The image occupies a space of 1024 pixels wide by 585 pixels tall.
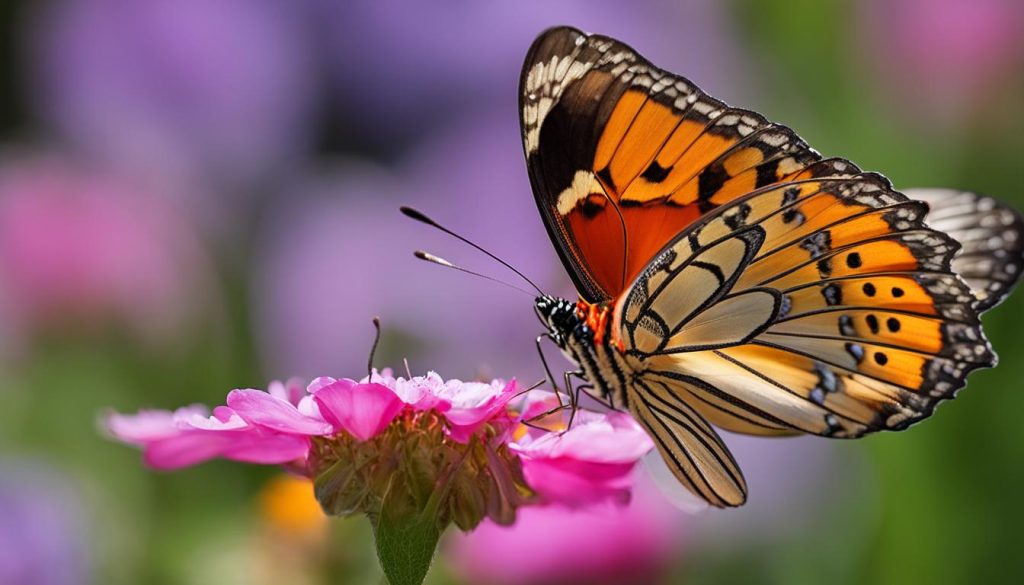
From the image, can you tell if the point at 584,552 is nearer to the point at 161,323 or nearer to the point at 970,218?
the point at 970,218

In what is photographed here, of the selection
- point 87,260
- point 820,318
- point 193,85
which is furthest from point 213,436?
point 193,85

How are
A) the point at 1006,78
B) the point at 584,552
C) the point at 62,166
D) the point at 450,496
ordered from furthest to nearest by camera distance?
the point at 62,166 < the point at 1006,78 < the point at 584,552 < the point at 450,496

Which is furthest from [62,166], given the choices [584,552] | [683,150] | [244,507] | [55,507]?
[683,150]

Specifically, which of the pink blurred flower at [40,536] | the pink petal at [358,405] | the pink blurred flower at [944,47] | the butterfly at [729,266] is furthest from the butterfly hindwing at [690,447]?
the pink blurred flower at [944,47]

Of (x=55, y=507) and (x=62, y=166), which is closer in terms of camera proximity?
(x=55, y=507)

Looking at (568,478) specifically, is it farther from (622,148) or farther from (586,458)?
(622,148)

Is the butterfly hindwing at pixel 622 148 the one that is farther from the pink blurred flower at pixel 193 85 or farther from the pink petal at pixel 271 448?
the pink blurred flower at pixel 193 85
